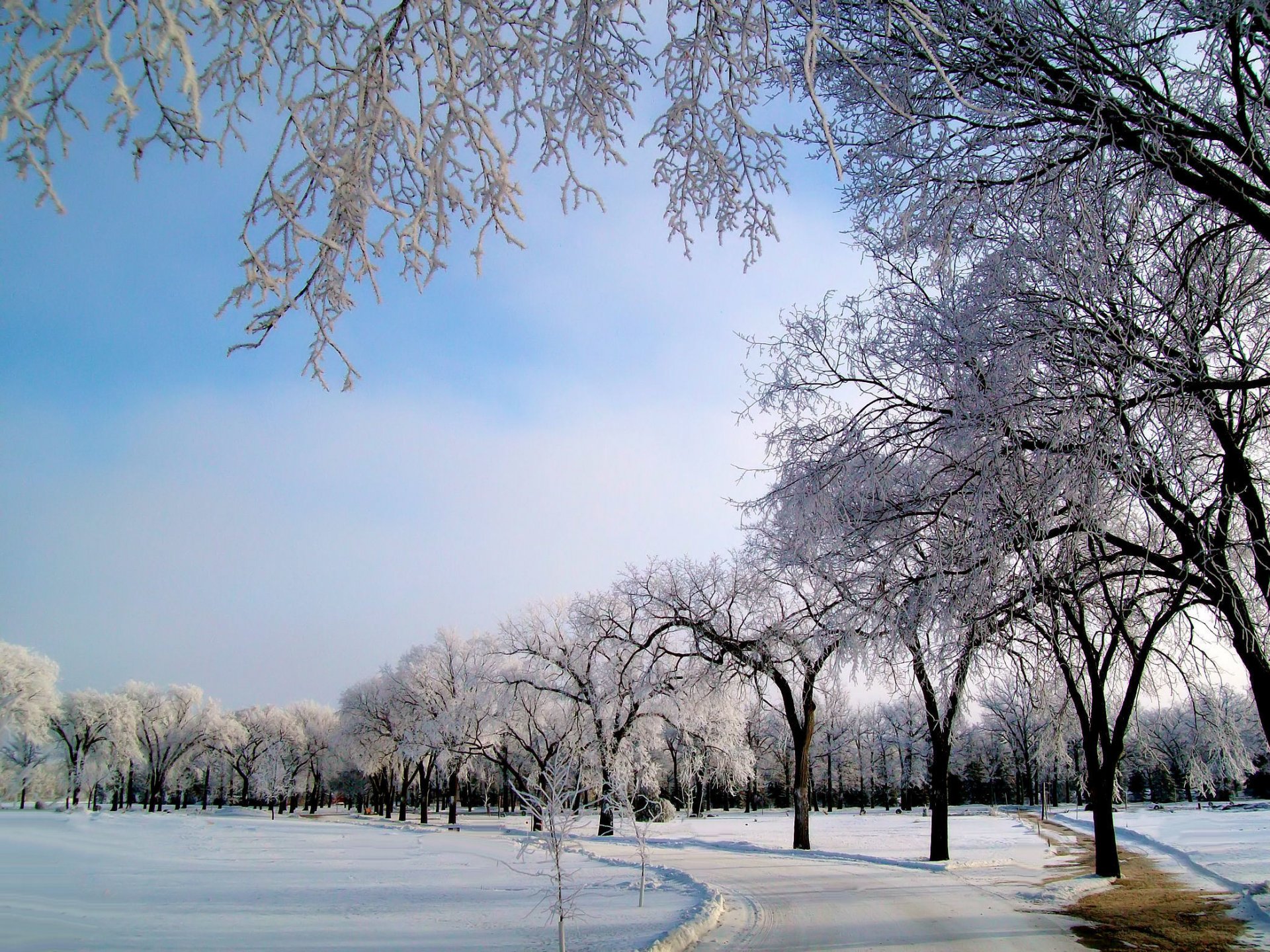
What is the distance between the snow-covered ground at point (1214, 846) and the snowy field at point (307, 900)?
8.35m

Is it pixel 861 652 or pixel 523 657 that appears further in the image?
pixel 523 657

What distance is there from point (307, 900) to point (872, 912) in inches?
337

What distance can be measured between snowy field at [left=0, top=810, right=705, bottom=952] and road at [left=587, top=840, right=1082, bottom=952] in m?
0.97

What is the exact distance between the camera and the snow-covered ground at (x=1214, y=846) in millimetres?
12055

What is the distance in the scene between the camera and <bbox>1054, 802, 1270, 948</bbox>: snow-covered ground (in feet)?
39.5

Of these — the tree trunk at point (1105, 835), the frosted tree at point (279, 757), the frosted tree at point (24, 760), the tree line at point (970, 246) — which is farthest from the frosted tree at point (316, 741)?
the tree line at point (970, 246)

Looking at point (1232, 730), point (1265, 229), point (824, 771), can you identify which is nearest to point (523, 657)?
point (1232, 730)

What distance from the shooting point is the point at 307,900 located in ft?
38.1

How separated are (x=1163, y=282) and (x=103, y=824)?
43.6m

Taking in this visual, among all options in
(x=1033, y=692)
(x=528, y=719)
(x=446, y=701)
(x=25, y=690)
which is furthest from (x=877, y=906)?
(x=25, y=690)

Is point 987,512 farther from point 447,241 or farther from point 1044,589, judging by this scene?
point 447,241

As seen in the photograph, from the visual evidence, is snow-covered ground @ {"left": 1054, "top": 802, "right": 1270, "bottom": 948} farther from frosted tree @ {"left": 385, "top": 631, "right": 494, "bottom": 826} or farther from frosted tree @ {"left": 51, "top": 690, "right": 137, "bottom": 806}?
frosted tree @ {"left": 51, "top": 690, "right": 137, "bottom": 806}

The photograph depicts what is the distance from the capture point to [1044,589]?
6922mm

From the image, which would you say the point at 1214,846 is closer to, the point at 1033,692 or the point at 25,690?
the point at 1033,692
